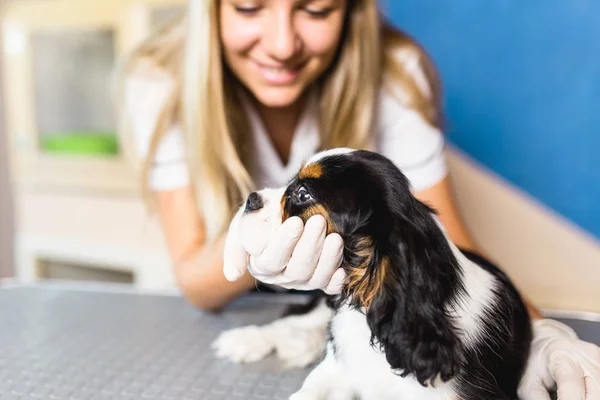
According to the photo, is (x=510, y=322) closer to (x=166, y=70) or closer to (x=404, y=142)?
(x=404, y=142)

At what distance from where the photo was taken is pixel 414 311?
0.64m

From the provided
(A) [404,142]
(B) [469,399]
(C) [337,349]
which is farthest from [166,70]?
(B) [469,399]

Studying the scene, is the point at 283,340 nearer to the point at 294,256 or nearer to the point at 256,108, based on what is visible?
the point at 294,256

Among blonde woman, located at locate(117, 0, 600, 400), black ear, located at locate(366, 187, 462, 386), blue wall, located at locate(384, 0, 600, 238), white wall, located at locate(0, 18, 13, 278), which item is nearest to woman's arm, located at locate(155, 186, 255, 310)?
blonde woman, located at locate(117, 0, 600, 400)

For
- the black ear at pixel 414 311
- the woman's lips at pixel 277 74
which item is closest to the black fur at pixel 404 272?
the black ear at pixel 414 311

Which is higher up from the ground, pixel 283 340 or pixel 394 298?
pixel 394 298

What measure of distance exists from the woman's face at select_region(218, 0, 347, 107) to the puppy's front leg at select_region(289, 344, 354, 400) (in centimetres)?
59

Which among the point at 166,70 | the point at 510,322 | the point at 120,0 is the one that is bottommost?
the point at 510,322

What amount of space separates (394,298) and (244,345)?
0.46m

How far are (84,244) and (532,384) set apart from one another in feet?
6.91

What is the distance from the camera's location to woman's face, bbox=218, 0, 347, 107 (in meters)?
1.10

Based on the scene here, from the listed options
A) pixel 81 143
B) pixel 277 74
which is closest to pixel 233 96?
pixel 277 74

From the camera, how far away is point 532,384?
31.7 inches

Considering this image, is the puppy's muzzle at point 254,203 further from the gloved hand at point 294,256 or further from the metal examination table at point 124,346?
the metal examination table at point 124,346
